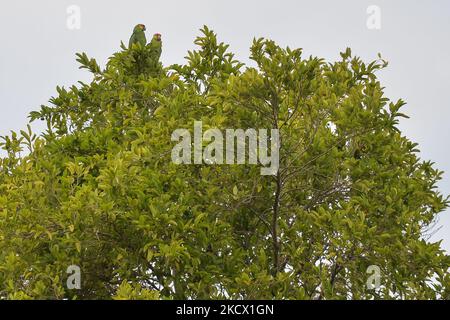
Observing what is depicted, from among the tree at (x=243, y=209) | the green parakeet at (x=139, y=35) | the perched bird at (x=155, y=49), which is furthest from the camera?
the green parakeet at (x=139, y=35)

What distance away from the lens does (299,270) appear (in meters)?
13.6

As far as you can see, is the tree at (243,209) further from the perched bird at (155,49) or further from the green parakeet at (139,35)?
the green parakeet at (139,35)

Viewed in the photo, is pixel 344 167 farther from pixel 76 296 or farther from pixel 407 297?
pixel 76 296

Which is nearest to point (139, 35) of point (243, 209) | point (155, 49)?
point (155, 49)

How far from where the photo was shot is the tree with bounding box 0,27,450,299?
12.6 metres

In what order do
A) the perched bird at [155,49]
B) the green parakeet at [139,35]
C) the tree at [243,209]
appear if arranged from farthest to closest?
the green parakeet at [139,35]
the perched bird at [155,49]
the tree at [243,209]

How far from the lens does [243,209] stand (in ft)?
46.9

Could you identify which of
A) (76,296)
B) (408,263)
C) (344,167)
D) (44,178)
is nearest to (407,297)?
(408,263)

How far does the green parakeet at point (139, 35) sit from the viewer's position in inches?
755

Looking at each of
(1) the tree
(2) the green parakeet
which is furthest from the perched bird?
(1) the tree

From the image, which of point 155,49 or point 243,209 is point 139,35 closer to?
point 155,49

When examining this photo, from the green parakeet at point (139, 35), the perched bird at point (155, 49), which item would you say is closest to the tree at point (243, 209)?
the perched bird at point (155, 49)

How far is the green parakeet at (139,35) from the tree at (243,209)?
440 cm

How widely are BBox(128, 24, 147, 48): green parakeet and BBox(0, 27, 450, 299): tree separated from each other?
14.4ft
